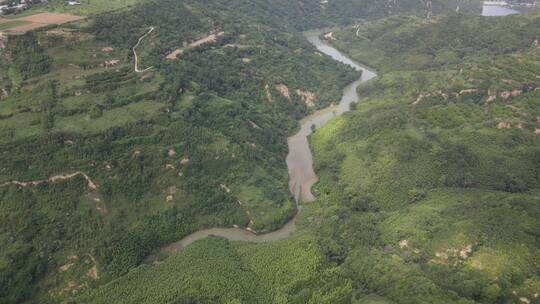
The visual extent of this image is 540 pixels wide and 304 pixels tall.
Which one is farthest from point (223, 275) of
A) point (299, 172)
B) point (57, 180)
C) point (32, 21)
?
point (32, 21)

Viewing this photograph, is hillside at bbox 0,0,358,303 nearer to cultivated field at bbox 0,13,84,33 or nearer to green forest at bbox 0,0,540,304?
green forest at bbox 0,0,540,304

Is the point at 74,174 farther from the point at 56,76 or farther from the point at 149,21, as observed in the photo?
the point at 149,21

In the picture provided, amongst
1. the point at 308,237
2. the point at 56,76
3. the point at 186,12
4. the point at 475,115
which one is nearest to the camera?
the point at 308,237

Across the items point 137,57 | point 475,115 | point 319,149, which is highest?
point 137,57

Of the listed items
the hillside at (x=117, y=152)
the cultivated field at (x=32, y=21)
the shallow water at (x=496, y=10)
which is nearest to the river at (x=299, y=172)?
the hillside at (x=117, y=152)

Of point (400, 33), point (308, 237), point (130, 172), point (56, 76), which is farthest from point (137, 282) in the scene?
point (400, 33)

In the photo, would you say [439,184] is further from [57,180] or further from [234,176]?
[57,180]
